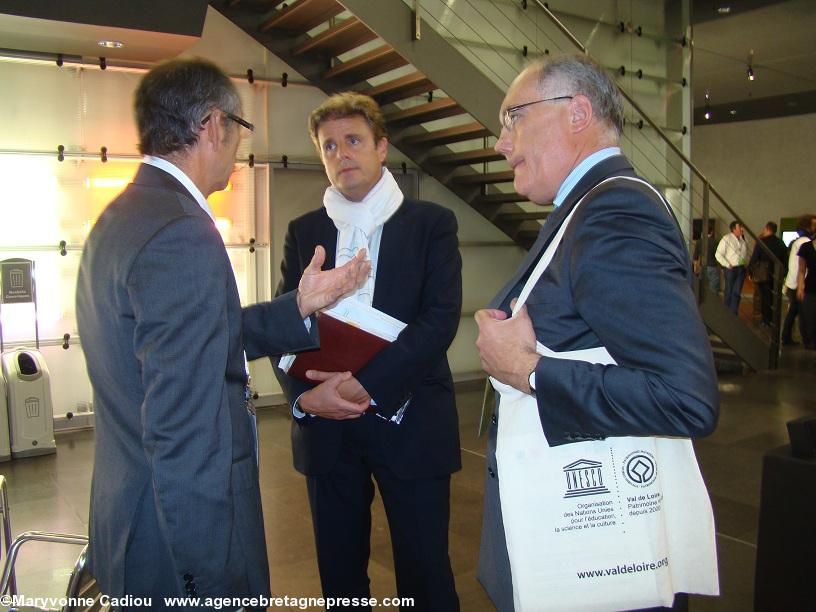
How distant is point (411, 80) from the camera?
6.03 m

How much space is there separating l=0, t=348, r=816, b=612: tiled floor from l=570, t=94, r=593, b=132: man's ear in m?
2.20

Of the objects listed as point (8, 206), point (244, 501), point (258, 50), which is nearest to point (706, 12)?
point (258, 50)

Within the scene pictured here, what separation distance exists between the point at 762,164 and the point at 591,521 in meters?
17.3

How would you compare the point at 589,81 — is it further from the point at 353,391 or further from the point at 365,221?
the point at 353,391

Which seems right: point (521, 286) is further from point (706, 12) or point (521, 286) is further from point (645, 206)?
point (706, 12)

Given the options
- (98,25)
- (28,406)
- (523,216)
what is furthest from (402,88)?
(28,406)

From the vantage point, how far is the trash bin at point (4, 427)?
204 inches

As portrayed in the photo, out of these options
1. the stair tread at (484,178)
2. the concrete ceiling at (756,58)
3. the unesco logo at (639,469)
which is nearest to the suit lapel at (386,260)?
the unesco logo at (639,469)

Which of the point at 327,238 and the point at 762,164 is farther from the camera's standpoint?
the point at 762,164

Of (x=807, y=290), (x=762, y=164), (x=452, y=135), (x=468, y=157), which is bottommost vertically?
(x=807, y=290)

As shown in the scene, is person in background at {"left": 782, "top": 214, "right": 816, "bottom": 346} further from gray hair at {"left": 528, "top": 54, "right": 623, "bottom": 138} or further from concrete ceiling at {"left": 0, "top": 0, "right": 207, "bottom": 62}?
gray hair at {"left": 528, "top": 54, "right": 623, "bottom": 138}

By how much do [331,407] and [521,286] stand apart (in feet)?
2.83

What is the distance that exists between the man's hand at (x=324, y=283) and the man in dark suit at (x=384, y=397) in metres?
0.29

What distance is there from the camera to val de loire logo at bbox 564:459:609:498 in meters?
1.33
